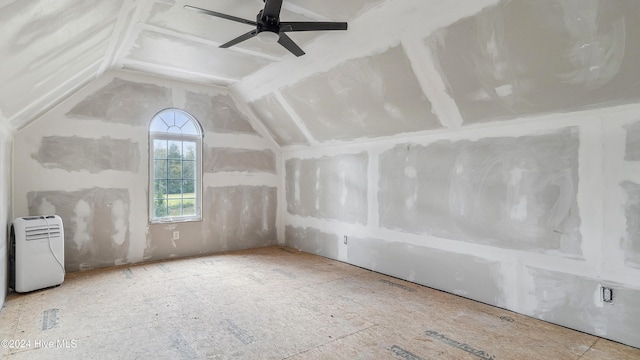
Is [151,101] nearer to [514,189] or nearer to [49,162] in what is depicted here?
[49,162]

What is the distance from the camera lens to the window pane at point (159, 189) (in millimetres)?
5074

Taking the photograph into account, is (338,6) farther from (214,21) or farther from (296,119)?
(296,119)

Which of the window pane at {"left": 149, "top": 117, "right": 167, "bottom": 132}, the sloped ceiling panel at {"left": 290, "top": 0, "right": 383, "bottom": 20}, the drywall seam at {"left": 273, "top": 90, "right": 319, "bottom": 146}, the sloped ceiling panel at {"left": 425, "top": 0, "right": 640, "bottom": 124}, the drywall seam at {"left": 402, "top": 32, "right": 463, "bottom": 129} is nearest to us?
the sloped ceiling panel at {"left": 425, "top": 0, "right": 640, "bottom": 124}

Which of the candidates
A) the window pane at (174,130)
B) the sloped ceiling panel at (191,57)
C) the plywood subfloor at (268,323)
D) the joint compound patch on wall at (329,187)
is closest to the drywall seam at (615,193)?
the plywood subfloor at (268,323)

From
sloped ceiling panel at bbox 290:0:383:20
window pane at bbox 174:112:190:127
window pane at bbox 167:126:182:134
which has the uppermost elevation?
sloped ceiling panel at bbox 290:0:383:20

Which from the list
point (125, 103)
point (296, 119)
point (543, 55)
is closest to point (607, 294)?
point (543, 55)

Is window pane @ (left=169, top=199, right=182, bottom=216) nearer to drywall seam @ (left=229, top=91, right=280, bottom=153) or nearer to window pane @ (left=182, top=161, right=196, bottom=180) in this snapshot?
window pane @ (left=182, top=161, right=196, bottom=180)

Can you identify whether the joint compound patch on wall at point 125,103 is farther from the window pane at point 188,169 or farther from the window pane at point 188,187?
the window pane at point 188,187

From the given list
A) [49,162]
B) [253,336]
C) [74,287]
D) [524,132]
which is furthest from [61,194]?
[524,132]

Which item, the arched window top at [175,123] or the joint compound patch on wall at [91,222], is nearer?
the joint compound patch on wall at [91,222]

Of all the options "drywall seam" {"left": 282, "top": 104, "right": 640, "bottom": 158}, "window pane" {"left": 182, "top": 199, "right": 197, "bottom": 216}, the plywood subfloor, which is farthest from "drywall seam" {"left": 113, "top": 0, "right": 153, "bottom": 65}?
"drywall seam" {"left": 282, "top": 104, "right": 640, "bottom": 158}

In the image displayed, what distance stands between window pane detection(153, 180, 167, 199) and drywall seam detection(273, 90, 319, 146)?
2195mm

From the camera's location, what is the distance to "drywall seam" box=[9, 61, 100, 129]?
3326mm

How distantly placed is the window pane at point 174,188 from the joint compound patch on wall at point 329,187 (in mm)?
1848
